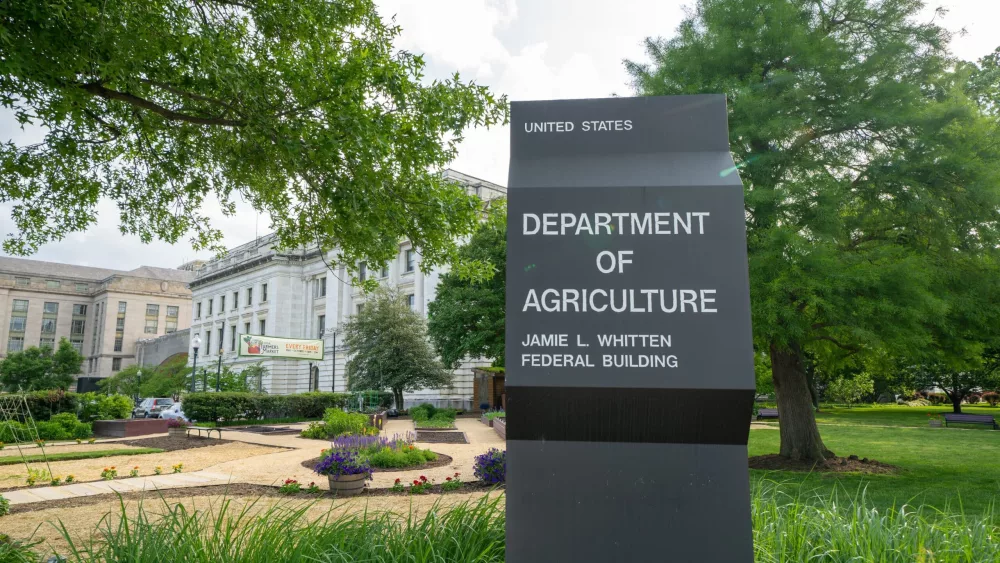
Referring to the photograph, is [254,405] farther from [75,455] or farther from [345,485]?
[345,485]

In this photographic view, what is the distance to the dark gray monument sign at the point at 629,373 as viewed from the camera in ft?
8.57

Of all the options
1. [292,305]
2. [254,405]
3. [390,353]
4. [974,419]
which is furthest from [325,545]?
[292,305]

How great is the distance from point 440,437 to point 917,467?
13489 millimetres

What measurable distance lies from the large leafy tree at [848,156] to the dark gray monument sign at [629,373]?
814 cm

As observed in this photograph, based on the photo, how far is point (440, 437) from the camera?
21766 millimetres

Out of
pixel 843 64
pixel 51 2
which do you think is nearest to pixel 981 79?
pixel 843 64

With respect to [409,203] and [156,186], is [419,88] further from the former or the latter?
[156,186]

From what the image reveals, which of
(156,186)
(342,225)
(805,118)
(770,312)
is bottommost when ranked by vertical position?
(770,312)

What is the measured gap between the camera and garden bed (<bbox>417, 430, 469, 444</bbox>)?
20.2 m

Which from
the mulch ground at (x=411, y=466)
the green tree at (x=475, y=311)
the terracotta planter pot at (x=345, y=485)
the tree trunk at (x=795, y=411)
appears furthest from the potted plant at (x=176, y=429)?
the tree trunk at (x=795, y=411)

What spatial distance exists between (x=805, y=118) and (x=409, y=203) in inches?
304

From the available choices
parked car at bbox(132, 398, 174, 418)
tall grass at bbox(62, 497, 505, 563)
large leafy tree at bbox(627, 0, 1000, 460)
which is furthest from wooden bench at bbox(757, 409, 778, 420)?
parked car at bbox(132, 398, 174, 418)

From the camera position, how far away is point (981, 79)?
12.4m

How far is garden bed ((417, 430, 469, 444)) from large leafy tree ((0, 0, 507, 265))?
11.3 meters
